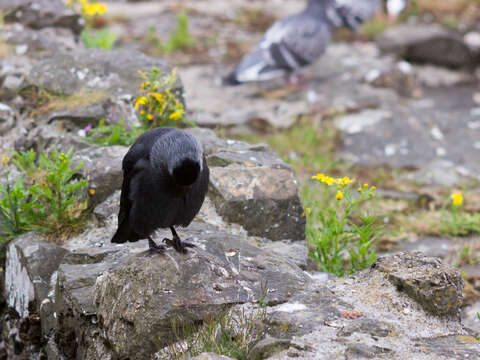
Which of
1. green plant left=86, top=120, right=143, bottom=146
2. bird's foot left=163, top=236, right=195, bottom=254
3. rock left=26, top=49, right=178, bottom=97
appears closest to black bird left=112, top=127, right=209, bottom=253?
bird's foot left=163, top=236, right=195, bottom=254

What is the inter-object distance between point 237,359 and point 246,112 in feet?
15.5

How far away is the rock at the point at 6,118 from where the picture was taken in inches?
182

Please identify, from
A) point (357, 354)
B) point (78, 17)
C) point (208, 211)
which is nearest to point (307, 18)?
point (78, 17)

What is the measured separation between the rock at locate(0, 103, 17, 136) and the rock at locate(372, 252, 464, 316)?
9.90 feet

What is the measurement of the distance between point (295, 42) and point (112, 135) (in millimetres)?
3770

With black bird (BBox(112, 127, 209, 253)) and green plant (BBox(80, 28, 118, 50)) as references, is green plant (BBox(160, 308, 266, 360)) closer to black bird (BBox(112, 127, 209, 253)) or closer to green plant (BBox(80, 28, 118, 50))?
black bird (BBox(112, 127, 209, 253))

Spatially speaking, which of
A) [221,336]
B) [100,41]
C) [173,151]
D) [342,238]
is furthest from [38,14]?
[221,336]

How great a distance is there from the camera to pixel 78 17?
6.21 m

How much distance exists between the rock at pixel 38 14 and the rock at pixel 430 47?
4246 mm

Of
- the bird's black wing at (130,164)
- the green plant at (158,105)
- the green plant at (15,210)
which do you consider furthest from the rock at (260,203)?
the green plant at (15,210)

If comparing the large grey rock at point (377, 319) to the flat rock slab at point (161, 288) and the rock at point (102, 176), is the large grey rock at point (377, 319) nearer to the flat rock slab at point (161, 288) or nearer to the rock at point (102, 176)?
the flat rock slab at point (161, 288)

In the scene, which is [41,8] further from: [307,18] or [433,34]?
[433,34]

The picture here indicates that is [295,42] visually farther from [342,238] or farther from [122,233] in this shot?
[122,233]

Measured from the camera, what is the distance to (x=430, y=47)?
8266 mm
